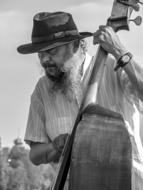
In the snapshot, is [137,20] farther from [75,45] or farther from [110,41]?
[75,45]

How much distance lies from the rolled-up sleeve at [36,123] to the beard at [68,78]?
13 cm

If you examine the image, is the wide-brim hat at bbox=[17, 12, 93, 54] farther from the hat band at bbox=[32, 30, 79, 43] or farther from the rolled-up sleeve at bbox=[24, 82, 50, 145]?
the rolled-up sleeve at bbox=[24, 82, 50, 145]

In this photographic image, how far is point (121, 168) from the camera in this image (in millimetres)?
4992

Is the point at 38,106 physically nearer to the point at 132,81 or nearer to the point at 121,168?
the point at 132,81

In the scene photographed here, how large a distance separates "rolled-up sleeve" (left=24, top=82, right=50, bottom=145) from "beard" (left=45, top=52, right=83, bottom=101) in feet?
0.42

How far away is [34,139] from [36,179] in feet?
274

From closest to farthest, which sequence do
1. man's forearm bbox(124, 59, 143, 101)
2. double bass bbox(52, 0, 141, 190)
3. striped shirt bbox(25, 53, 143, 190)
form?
double bass bbox(52, 0, 141, 190) → man's forearm bbox(124, 59, 143, 101) → striped shirt bbox(25, 53, 143, 190)

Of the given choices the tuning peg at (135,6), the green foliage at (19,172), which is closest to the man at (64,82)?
the tuning peg at (135,6)

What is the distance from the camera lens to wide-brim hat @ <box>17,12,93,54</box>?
5980mm

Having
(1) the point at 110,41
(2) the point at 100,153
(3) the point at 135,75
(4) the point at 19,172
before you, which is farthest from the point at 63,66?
(4) the point at 19,172

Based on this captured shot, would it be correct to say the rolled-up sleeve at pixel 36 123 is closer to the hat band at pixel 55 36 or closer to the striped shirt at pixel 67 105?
the striped shirt at pixel 67 105

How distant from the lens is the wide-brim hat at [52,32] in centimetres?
598

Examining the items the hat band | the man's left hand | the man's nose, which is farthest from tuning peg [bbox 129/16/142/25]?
the man's nose

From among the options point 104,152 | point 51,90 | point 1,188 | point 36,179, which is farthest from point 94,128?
point 36,179
